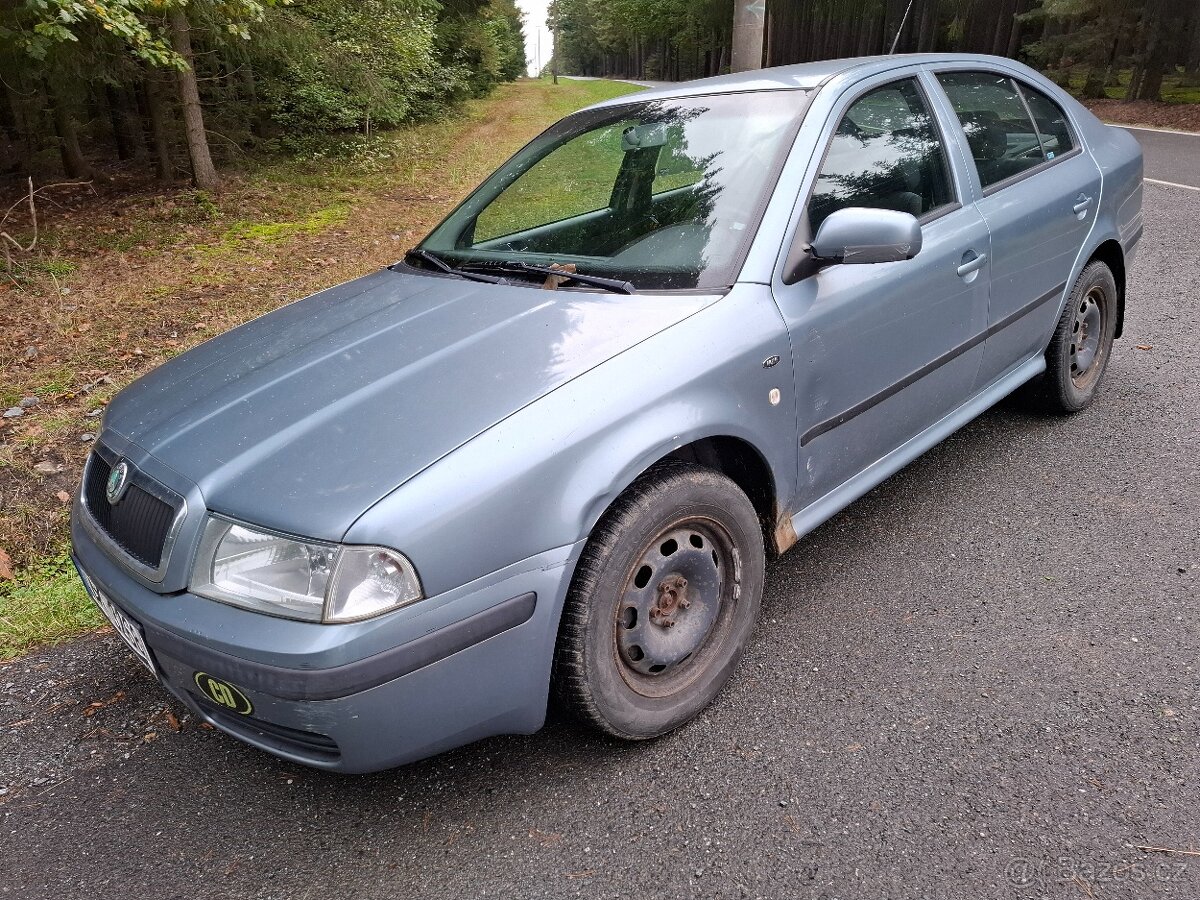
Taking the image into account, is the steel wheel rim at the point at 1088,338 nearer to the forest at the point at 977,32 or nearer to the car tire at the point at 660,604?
the forest at the point at 977,32

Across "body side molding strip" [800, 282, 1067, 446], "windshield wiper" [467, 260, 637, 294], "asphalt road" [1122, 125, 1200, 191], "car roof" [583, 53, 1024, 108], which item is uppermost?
"car roof" [583, 53, 1024, 108]

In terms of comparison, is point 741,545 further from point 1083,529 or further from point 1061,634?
point 1083,529

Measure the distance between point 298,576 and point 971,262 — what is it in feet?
8.12

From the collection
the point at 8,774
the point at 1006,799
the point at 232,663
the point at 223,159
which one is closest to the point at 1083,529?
the point at 1006,799

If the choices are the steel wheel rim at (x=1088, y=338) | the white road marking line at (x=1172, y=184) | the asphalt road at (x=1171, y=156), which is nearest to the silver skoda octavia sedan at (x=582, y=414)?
the steel wheel rim at (x=1088, y=338)

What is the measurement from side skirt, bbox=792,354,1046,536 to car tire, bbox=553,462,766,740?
319 millimetres

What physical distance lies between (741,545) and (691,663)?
36cm

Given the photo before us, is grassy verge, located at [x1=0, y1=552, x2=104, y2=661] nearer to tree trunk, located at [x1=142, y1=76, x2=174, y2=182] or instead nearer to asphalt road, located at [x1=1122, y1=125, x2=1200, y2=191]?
asphalt road, located at [x1=1122, y1=125, x2=1200, y2=191]

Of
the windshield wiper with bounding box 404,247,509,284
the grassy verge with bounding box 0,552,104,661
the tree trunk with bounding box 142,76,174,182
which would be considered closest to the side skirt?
the windshield wiper with bounding box 404,247,509,284

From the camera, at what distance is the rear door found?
322 centimetres

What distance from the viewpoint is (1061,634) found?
8.48 feet

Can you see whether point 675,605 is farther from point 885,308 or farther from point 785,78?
point 785,78

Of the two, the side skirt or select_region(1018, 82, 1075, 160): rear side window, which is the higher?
select_region(1018, 82, 1075, 160): rear side window

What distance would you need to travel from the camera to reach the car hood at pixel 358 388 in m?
1.87
